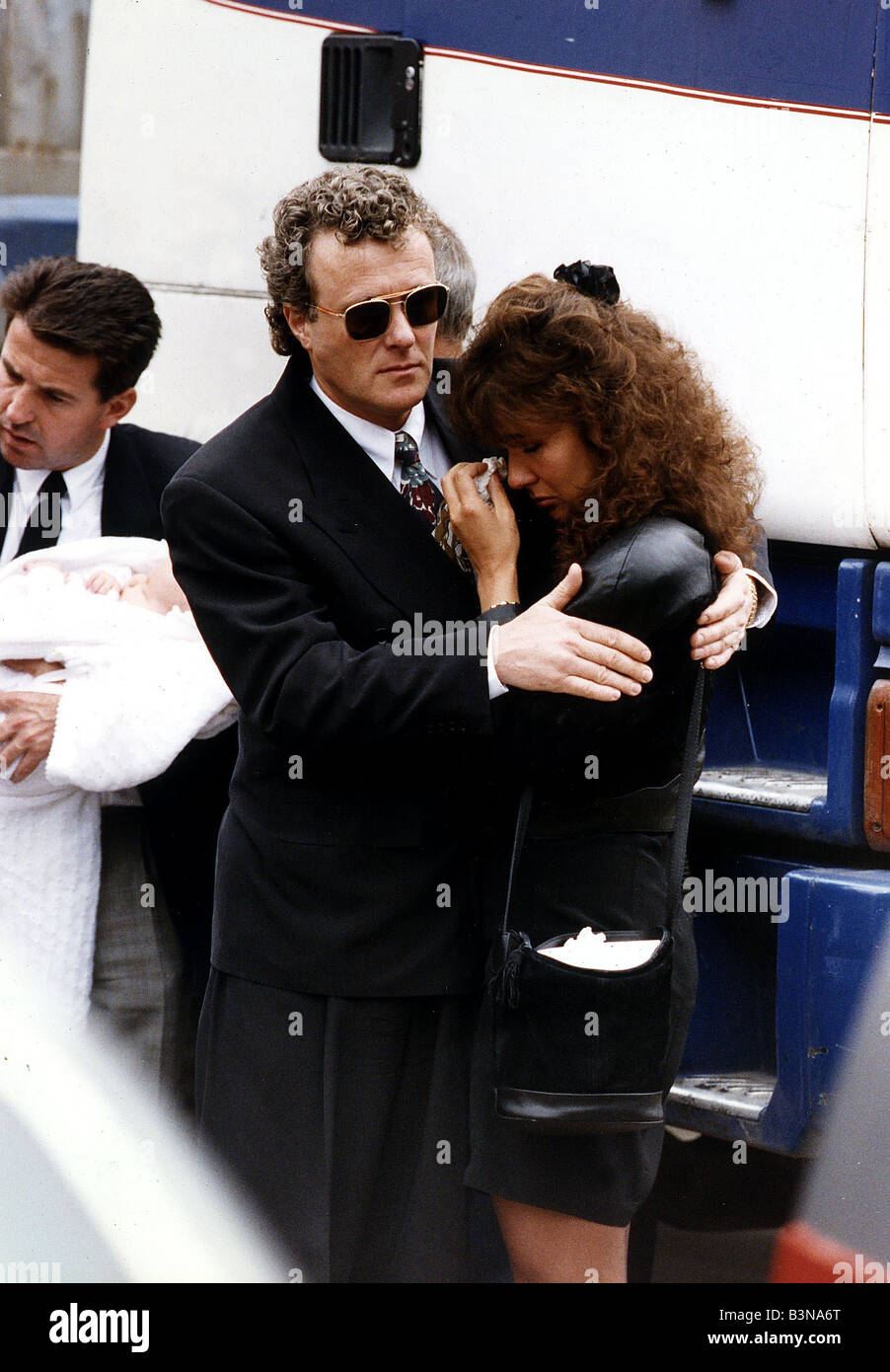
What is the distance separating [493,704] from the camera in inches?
81.8

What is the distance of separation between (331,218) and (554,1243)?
4.32 ft

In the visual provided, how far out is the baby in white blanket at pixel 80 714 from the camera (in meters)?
2.67

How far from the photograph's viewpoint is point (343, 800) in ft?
7.38

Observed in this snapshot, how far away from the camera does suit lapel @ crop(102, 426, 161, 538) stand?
9.73ft

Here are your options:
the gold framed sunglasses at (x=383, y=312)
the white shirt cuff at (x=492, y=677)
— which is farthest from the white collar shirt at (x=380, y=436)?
the white shirt cuff at (x=492, y=677)

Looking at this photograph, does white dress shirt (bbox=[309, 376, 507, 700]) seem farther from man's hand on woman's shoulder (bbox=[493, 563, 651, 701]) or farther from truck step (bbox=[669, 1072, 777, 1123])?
truck step (bbox=[669, 1072, 777, 1123])

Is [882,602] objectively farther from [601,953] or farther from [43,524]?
[43,524]

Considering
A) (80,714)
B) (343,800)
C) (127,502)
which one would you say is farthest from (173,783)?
(343,800)

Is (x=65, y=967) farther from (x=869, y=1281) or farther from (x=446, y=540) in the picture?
(x=869, y=1281)

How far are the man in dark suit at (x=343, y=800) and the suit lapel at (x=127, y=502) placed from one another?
0.70 m

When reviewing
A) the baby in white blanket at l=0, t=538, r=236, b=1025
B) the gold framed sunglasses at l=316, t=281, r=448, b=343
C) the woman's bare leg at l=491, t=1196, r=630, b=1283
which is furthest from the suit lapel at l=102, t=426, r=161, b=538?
the woman's bare leg at l=491, t=1196, r=630, b=1283

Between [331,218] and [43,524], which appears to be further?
[43,524]
